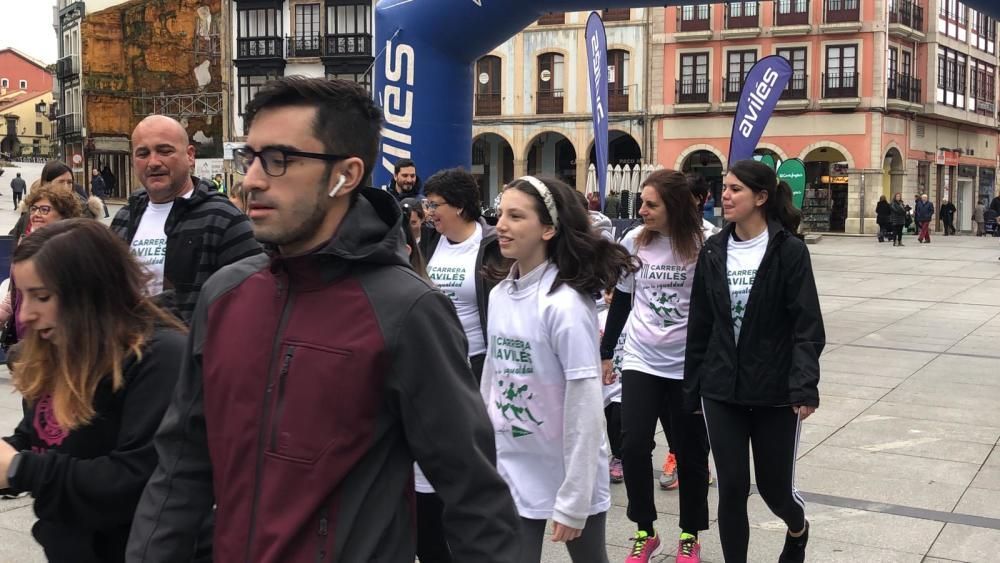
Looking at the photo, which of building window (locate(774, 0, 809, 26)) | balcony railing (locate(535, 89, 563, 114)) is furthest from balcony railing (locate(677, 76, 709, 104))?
balcony railing (locate(535, 89, 563, 114))

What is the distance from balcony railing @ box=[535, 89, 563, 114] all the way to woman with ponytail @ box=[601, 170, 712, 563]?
1563 inches

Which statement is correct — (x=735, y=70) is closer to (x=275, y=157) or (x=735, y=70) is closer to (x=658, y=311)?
(x=658, y=311)

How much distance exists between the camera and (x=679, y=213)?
5.21 metres

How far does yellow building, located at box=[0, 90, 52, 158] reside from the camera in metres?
98.1

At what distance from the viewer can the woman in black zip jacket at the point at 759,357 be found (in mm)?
4254

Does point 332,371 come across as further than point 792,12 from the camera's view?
No

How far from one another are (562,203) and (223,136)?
4981 centimetres

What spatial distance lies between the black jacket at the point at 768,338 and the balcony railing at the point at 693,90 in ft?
130

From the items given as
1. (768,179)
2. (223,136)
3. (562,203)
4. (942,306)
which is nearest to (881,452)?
(768,179)

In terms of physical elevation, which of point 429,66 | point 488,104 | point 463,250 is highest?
point 488,104

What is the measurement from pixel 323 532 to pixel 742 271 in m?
2.88

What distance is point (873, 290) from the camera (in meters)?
18.3

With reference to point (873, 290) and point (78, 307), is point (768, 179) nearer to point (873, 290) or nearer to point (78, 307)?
point (78, 307)

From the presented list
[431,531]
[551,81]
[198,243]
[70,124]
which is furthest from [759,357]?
[70,124]
